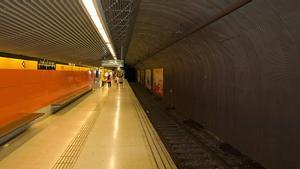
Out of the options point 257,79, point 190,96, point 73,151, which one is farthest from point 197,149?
point 190,96

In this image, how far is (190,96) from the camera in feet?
35.3

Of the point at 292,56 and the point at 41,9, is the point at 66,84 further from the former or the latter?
the point at 292,56

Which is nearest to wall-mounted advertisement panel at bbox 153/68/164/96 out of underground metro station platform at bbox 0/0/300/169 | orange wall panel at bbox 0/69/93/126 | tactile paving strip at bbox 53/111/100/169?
underground metro station platform at bbox 0/0/300/169

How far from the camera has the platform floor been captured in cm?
461

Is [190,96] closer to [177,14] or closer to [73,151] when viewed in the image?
[177,14]

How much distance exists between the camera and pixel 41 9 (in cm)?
614

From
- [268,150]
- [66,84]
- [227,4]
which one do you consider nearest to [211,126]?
[268,150]

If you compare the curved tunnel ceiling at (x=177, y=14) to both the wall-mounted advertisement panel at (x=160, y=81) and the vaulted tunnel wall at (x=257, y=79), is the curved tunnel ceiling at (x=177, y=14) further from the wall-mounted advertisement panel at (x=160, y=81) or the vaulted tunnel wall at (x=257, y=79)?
the wall-mounted advertisement panel at (x=160, y=81)

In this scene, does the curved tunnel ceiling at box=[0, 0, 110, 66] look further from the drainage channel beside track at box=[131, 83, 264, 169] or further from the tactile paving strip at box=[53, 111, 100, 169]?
the drainage channel beside track at box=[131, 83, 264, 169]

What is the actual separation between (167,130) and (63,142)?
484cm

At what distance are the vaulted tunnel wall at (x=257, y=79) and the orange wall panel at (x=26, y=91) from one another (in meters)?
4.60

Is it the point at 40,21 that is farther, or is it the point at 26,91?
the point at 26,91

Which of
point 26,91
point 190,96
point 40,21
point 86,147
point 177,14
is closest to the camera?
point 86,147

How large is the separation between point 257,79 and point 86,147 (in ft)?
11.4
